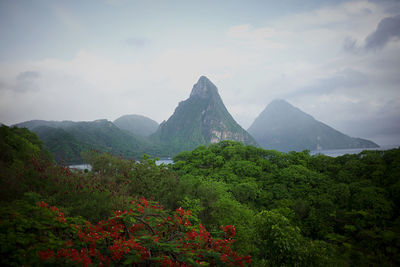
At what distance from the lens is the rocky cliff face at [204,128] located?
163000mm

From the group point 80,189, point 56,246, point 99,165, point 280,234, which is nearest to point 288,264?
point 280,234

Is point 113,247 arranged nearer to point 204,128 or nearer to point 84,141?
point 84,141

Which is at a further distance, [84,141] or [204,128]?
[204,128]

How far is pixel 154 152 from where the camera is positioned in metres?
125

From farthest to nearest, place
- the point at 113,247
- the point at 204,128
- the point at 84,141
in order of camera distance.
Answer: the point at 204,128 < the point at 84,141 < the point at 113,247

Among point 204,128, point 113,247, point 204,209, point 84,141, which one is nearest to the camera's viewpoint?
point 113,247

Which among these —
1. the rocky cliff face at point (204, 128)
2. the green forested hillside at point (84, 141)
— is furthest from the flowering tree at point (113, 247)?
the rocky cliff face at point (204, 128)

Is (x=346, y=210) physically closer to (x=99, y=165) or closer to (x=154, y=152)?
(x=99, y=165)

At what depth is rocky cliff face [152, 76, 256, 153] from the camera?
163000 millimetres

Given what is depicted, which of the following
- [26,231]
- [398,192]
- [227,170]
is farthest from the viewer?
[227,170]

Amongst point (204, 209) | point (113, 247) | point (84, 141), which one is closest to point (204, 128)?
point (84, 141)

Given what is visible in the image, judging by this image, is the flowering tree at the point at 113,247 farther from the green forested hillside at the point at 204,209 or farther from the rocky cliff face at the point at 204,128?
the rocky cliff face at the point at 204,128

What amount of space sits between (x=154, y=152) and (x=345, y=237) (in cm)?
11999

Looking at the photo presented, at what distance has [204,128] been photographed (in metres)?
179
